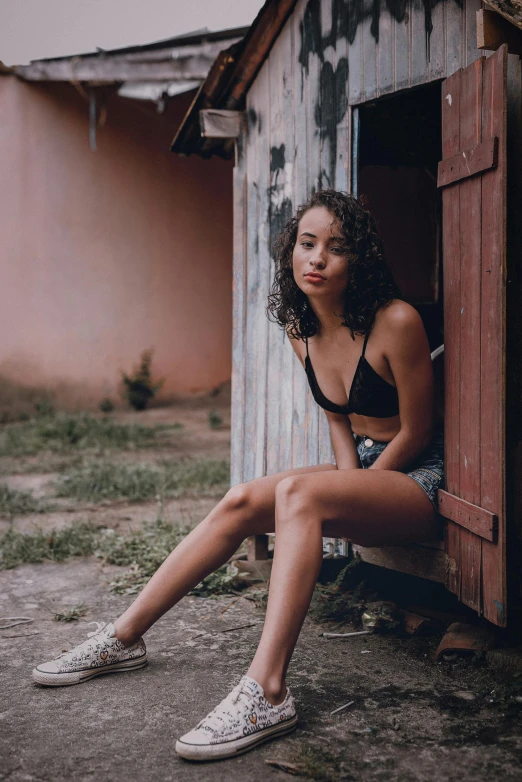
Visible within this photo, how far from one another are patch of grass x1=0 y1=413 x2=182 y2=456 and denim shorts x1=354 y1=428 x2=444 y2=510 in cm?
548

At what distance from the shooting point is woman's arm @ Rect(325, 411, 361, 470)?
3.33 meters

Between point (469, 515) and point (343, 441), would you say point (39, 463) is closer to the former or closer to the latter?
point (343, 441)

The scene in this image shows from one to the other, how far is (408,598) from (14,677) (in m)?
1.90

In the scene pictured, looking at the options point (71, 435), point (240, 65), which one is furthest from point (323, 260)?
point (71, 435)

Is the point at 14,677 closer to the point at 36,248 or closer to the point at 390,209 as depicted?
the point at 390,209

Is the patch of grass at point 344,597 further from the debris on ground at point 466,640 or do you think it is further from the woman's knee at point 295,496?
the woman's knee at point 295,496

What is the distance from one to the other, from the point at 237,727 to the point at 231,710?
0.05 m

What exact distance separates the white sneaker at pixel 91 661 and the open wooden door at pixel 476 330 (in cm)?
135

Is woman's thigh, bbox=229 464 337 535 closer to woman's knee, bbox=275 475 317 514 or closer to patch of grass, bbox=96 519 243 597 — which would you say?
woman's knee, bbox=275 475 317 514

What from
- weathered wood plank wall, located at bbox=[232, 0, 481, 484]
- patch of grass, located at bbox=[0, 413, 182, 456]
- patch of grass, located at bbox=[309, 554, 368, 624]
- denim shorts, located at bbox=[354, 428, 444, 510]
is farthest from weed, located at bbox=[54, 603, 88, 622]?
patch of grass, located at bbox=[0, 413, 182, 456]

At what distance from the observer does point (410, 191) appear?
5.68 meters

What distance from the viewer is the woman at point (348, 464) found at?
2760 millimetres

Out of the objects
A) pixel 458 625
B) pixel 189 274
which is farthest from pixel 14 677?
pixel 189 274

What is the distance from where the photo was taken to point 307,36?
4.09 m
